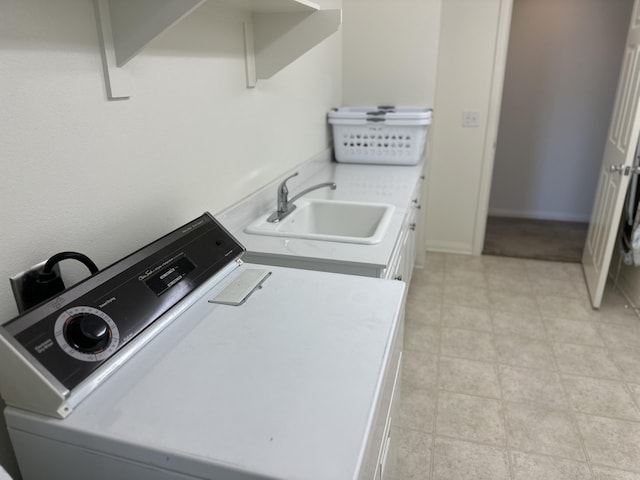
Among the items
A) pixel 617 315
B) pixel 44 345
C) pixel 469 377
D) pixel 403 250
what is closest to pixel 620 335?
pixel 617 315

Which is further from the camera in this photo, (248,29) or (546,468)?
(546,468)

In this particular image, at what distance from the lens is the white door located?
8.02 feet

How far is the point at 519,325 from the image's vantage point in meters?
2.60

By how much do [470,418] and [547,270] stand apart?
182 cm

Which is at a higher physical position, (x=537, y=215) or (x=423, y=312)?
(x=537, y=215)

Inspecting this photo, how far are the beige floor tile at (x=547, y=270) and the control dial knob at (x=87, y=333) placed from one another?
3.07 m

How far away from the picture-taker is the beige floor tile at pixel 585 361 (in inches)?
85.9

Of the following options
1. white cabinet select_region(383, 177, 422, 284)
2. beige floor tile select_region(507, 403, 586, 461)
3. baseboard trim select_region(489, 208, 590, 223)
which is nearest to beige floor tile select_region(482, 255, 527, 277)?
baseboard trim select_region(489, 208, 590, 223)

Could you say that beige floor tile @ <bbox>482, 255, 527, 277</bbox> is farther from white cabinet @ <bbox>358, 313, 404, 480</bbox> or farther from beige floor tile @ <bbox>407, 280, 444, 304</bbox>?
white cabinet @ <bbox>358, 313, 404, 480</bbox>

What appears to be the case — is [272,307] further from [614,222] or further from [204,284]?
[614,222]

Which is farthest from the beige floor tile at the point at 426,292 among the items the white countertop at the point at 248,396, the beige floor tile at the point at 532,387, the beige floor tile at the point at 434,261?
the white countertop at the point at 248,396

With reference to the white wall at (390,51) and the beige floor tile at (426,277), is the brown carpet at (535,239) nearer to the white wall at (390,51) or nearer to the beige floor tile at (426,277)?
the beige floor tile at (426,277)

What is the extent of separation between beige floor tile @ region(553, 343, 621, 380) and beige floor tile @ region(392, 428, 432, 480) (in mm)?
877

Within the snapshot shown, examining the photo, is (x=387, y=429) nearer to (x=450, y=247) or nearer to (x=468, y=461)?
(x=468, y=461)
